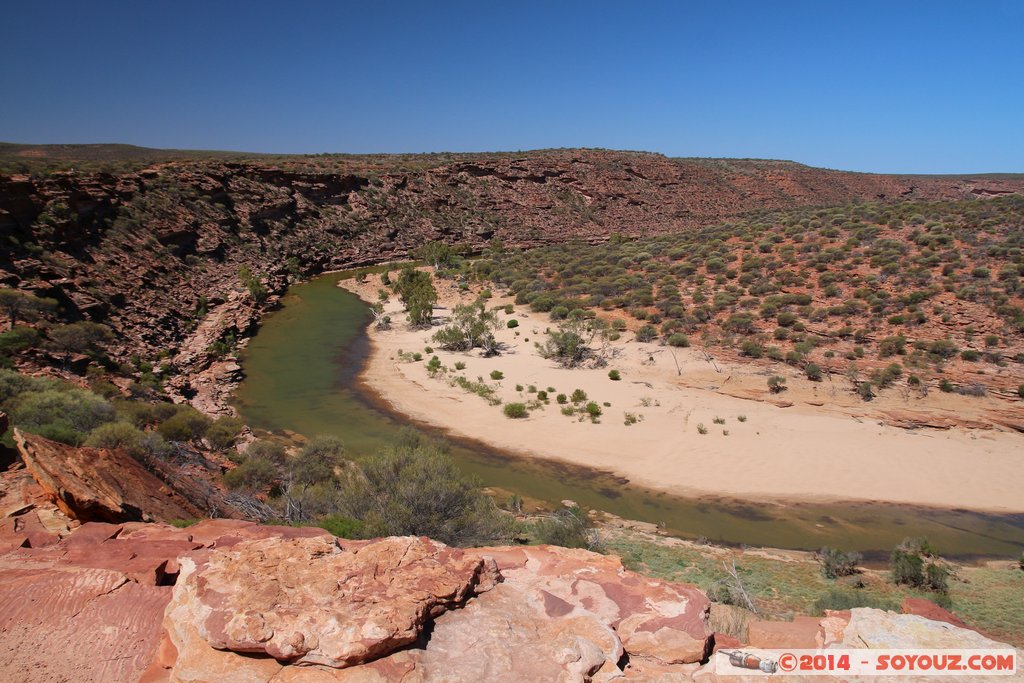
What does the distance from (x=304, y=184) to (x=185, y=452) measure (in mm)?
44827

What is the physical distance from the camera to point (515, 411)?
20.3m

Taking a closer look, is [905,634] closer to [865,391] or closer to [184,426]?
[184,426]

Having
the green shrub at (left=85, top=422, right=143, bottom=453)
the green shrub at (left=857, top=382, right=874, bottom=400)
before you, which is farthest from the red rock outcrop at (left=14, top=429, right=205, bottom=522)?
the green shrub at (left=857, top=382, right=874, bottom=400)

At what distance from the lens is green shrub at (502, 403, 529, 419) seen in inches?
799

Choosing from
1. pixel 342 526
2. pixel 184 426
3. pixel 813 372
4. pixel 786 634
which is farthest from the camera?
pixel 813 372

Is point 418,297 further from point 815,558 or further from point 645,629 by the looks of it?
point 645,629

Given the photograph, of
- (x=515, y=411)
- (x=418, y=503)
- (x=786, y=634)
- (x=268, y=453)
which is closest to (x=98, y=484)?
(x=418, y=503)

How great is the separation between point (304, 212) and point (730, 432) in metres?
45.8

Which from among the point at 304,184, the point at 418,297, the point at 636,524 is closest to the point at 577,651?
the point at 636,524

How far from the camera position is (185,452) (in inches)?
522

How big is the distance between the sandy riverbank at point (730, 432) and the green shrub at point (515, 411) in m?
0.25

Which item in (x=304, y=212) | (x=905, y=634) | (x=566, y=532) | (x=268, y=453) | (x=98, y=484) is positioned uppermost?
(x=304, y=212)

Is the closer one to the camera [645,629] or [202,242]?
[645,629]

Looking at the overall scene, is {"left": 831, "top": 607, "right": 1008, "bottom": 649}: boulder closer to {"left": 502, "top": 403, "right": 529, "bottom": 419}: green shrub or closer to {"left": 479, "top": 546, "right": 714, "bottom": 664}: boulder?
{"left": 479, "top": 546, "right": 714, "bottom": 664}: boulder
